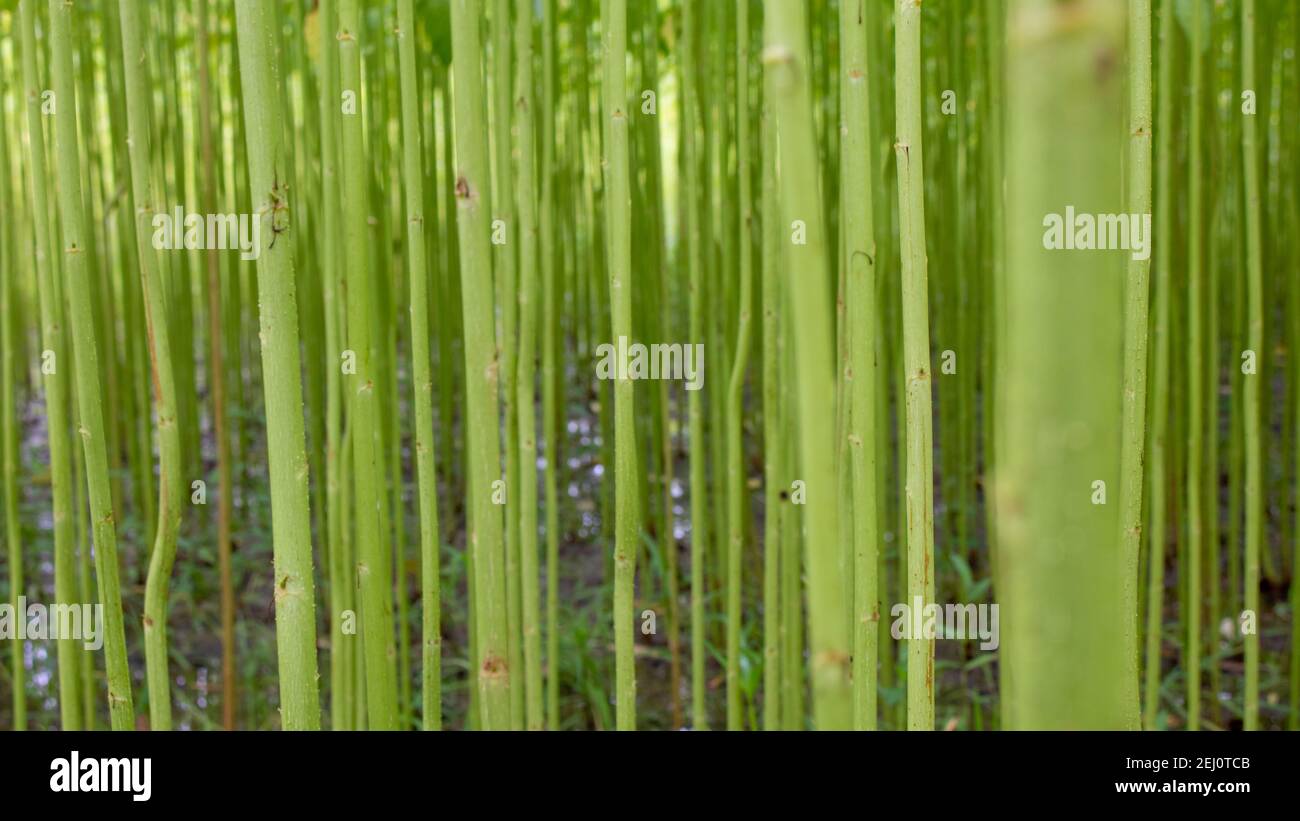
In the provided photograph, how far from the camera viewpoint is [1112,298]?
9.4 inches

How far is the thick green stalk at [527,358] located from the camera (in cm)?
81

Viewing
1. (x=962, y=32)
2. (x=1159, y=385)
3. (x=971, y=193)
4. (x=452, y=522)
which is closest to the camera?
(x=1159, y=385)

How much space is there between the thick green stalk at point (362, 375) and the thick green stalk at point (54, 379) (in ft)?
0.89

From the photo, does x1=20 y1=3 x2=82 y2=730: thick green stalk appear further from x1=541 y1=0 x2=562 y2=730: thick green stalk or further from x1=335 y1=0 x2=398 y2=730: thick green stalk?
x1=541 y1=0 x2=562 y2=730: thick green stalk

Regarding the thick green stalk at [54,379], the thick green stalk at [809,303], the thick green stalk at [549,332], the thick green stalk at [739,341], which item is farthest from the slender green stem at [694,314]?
the thick green stalk at [809,303]

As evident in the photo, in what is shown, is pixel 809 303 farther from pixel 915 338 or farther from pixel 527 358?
pixel 527 358

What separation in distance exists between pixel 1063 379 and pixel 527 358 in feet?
2.22

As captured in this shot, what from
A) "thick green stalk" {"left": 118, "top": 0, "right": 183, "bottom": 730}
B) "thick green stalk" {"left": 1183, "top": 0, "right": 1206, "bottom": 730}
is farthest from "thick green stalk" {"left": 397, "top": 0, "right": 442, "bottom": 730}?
"thick green stalk" {"left": 1183, "top": 0, "right": 1206, "bottom": 730}

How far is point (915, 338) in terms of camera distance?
1.83 ft

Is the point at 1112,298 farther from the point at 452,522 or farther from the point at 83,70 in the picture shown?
the point at 452,522

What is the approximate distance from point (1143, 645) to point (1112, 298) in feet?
5.15

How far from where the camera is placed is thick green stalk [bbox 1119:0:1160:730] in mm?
620

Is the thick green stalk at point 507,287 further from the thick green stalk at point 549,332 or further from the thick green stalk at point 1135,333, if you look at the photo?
the thick green stalk at point 1135,333
